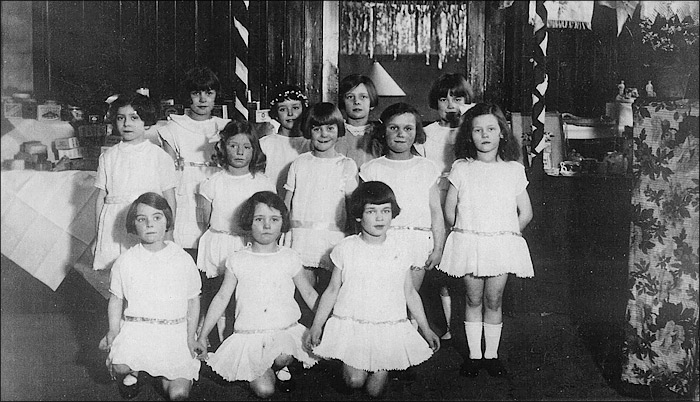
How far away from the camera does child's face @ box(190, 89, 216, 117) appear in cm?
373

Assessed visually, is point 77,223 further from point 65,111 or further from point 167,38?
point 167,38

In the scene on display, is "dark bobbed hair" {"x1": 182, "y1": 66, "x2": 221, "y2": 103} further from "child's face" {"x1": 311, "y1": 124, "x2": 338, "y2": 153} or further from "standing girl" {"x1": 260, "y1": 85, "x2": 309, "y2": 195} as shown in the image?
"child's face" {"x1": 311, "y1": 124, "x2": 338, "y2": 153}

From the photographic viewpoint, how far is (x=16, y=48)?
471 cm

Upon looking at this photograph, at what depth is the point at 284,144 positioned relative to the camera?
382cm

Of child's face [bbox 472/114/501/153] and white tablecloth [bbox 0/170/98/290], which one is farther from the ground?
child's face [bbox 472/114/501/153]

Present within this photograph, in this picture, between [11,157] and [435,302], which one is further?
[435,302]

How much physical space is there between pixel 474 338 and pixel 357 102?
51.6 inches

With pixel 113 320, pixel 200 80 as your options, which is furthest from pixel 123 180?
pixel 113 320

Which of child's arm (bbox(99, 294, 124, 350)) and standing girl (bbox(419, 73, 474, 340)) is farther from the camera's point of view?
standing girl (bbox(419, 73, 474, 340))

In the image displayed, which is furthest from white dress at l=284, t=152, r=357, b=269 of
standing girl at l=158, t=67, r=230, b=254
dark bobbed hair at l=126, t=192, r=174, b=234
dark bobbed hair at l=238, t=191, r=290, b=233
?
dark bobbed hair at l=126, t=192, r=174, b=234

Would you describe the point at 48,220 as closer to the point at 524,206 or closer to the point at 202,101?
the point at 202,101

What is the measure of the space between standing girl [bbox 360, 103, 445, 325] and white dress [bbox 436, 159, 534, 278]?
0.08m

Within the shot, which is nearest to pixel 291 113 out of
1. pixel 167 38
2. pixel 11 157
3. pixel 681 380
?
pixel 11 157

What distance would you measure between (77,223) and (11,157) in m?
0.53
